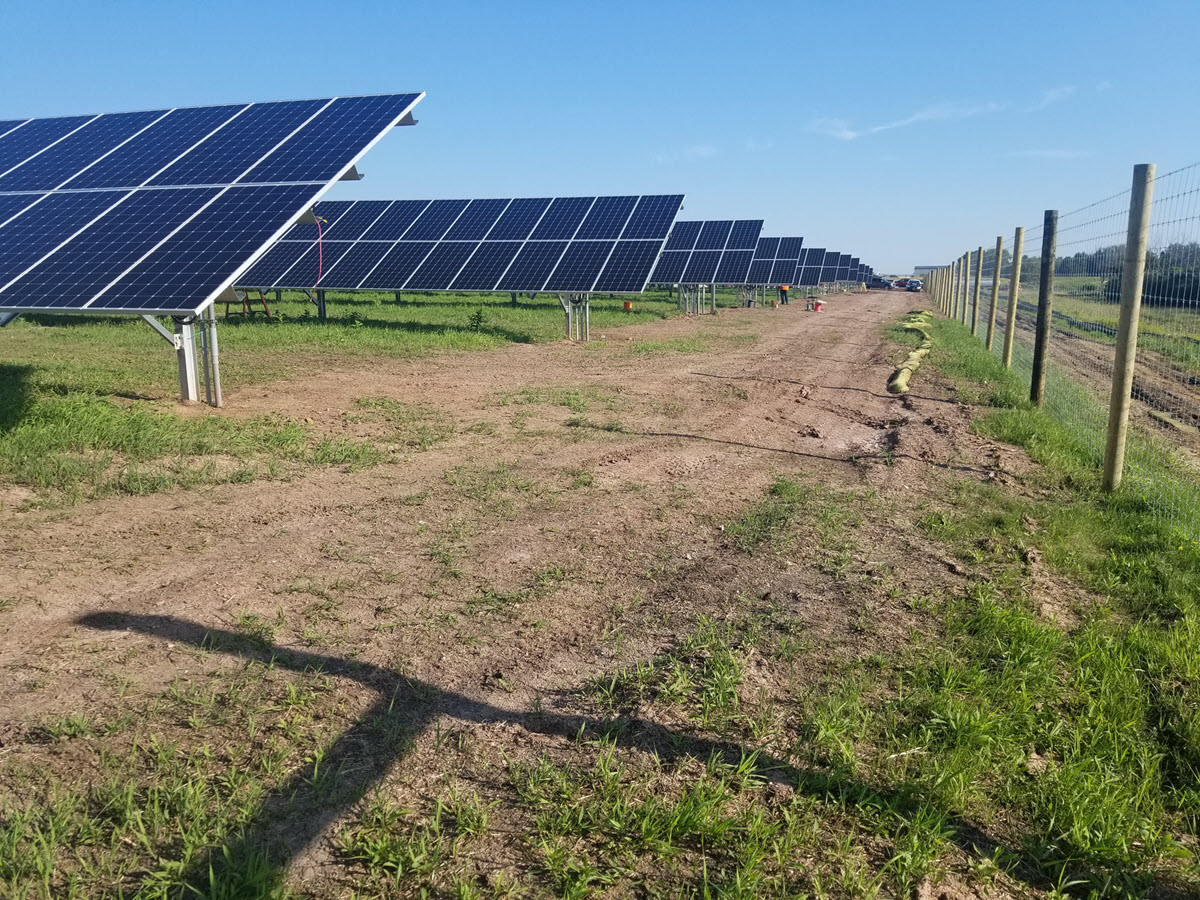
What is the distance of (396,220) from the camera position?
24.5m

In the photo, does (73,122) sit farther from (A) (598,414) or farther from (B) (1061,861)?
(B) (1061,861)

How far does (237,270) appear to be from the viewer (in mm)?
8070

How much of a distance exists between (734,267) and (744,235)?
396cm

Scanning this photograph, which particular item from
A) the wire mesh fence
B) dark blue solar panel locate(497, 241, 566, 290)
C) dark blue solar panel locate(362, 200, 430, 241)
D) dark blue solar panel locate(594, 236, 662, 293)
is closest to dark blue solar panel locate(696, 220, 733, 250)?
dark blue solar panel locate(362, 200, 430, 241)

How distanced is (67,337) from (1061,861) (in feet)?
56.1

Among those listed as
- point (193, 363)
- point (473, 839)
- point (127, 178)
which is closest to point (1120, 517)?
point (473, 839)

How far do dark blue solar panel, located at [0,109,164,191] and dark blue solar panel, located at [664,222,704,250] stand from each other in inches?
1005

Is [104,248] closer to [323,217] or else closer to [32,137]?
[32,137]

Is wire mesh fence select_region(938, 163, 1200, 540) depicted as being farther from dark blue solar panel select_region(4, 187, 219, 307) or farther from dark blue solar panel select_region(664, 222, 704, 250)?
dark blue solar panel select_region(664, 222, 704, 250)

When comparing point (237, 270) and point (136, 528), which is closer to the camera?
point (136, 528)

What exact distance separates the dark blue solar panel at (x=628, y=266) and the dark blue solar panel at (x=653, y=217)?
0.54 metres

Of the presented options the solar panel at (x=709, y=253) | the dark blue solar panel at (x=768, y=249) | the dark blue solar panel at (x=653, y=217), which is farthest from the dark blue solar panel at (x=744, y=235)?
the dark blue solar panel at (x=653, y=217)

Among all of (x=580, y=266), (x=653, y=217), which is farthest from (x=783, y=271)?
(x=580, y=266)

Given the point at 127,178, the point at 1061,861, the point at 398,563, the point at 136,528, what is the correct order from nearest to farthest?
the point at 1061,861
the point at 398,563
the point at 136,528
the point at 127,178
